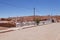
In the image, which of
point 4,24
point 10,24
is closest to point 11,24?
point 10,24

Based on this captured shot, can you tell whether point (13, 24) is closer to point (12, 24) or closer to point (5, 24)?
point (12, 24)

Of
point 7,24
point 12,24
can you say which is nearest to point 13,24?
point 12,24

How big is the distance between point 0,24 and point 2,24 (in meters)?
0.71

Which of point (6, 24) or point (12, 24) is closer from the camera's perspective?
point (12, 24)

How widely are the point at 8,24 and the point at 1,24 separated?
299 cm

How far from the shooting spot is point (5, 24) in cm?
4494

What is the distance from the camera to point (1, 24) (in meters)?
45.7

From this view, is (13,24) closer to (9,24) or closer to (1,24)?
(9,24)

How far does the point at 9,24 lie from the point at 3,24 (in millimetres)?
2728

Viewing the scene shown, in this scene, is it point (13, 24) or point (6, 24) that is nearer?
point (13, 24)

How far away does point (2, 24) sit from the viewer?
45.6m

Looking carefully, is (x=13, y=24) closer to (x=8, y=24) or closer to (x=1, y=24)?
(x=8, y=24)

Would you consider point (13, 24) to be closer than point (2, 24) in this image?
Yes

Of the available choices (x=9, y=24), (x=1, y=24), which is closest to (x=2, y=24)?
(x=1, y=24)
